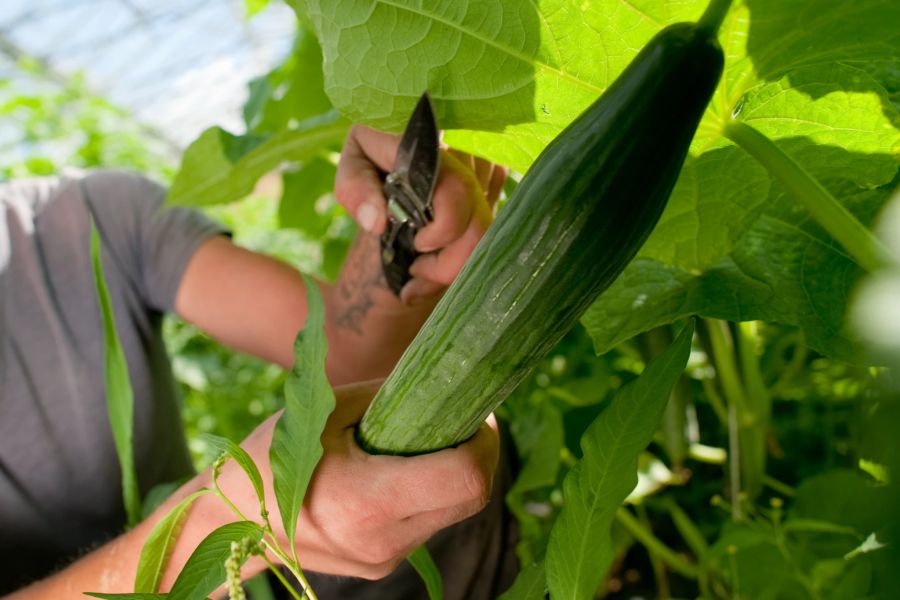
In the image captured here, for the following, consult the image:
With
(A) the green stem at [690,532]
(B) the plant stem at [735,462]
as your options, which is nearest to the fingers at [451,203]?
(B) the plant stem at [735,462]

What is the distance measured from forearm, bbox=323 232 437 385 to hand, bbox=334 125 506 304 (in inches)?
7.3

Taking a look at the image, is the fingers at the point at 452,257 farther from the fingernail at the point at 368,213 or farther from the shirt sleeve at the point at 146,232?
the shirt sleeve at the point at 146,232

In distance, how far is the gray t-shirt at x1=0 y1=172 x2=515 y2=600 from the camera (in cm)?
103

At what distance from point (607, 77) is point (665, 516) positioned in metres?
0.93

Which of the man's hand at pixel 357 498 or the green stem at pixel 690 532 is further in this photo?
the green stem at pixel 690 532

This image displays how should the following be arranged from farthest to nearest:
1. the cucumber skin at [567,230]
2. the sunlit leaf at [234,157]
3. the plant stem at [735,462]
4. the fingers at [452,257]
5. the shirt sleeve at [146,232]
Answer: the shirt sleeve at [146,232] < the plant stem at [735,462] < the sunlit leaf at [234,157] < the fingers at [452,257] < the cucumber skin at [567,230]

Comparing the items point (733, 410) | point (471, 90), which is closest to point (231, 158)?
point (471, 90)

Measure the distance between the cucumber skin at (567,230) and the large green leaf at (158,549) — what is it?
0.25 m

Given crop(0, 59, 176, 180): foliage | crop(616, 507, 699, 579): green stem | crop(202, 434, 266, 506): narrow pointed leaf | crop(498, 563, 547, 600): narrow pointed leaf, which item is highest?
crop(202, 434, 266, 506): narrow pointed leaf

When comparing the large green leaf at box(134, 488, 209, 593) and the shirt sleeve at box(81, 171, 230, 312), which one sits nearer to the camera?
the large green leaf at box(134, 488, 209, 593)

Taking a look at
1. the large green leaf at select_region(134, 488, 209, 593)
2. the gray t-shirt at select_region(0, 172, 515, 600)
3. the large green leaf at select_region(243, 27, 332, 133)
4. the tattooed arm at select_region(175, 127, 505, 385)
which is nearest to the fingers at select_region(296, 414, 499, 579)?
the large green leaf at select_region(134, 488, 209, 593)

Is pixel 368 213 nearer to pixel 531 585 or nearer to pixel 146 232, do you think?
pixel 531 585

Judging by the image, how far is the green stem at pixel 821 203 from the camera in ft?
1.33

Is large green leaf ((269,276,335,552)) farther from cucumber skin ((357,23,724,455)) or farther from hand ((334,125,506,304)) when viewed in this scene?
Result: hand ((334,125,506,304))
